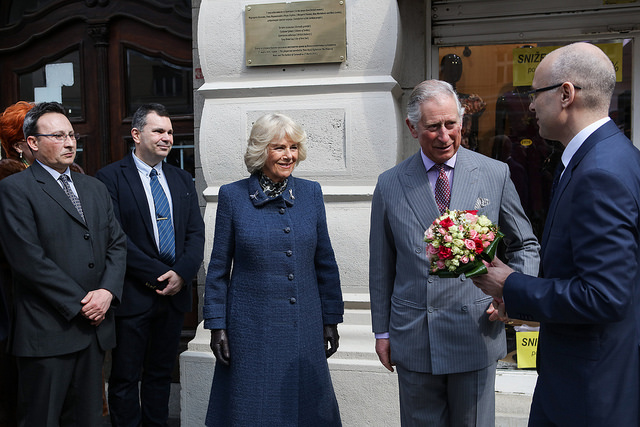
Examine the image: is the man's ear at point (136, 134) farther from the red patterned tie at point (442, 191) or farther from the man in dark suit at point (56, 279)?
the red patterned tie at point (442, 191)

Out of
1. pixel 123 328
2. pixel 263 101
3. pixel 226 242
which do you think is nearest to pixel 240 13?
pixel 263 101

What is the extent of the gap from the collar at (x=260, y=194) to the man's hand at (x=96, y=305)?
1017mm

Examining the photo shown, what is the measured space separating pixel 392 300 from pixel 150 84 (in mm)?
3898

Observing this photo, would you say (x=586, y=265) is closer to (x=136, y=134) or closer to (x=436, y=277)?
(x=436, y=277)

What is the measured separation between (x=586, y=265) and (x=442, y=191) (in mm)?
1007

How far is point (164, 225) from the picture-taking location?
413 cm

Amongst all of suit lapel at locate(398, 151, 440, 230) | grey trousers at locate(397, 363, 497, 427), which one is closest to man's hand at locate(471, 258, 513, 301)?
suit lapel at locate(398, 151, 440, 230)

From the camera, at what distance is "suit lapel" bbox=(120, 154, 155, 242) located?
4.06 m

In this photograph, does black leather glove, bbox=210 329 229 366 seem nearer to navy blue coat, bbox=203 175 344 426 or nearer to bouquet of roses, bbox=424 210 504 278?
navy blue coat, bbox=203 175 344 426

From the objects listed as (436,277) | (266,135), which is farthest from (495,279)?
(266,135)

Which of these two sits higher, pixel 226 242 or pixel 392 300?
pixel 226 242

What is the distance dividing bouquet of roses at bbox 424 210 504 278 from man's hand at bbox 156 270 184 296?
2.19 metres

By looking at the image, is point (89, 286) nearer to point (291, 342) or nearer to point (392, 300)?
point (291, 342)

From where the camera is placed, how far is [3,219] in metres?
3.38
